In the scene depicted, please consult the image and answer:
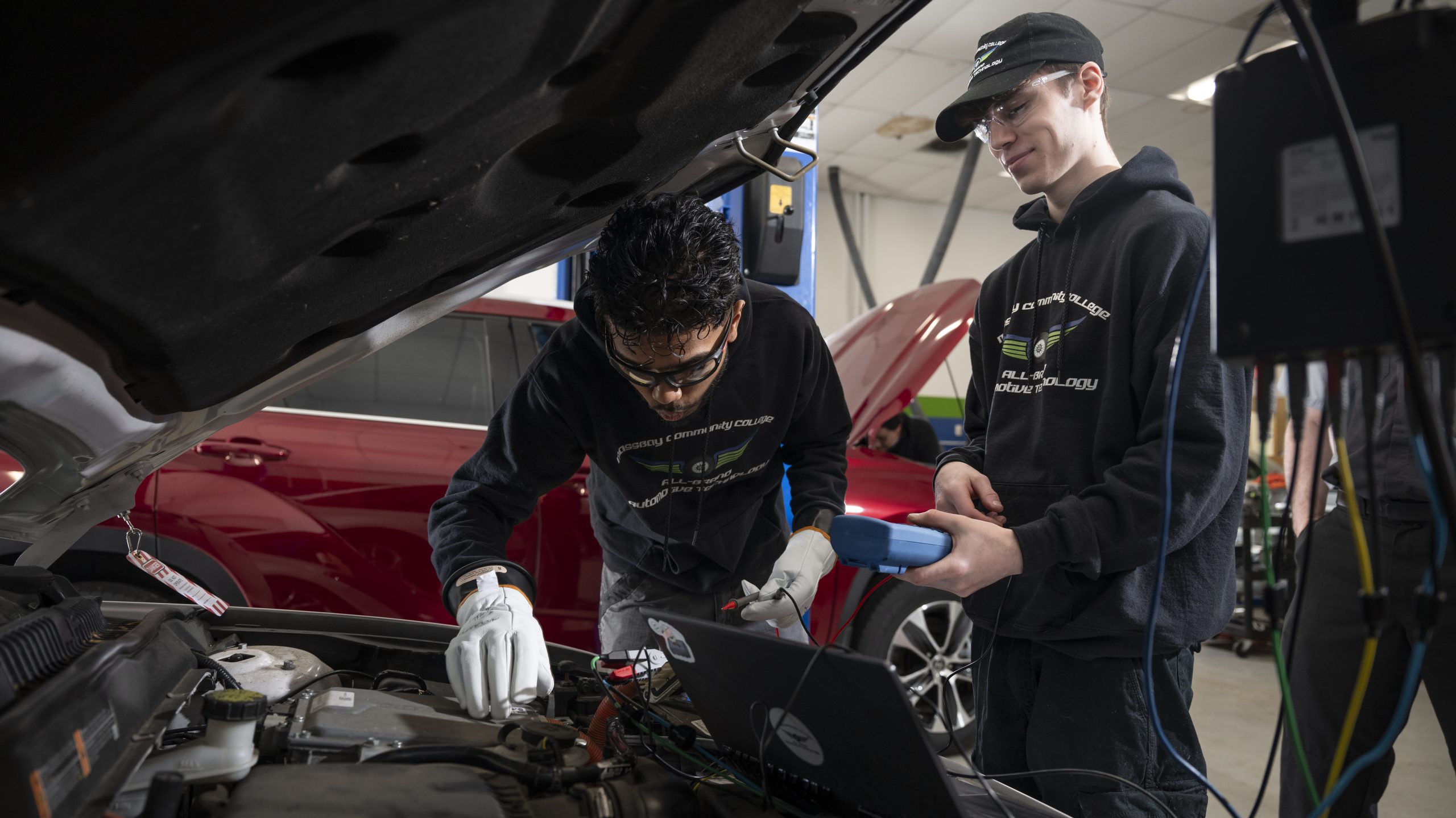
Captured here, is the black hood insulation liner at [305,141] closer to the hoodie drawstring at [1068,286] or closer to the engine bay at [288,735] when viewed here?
the engine bay at [288,735]

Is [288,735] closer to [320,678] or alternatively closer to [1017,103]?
[320,678]

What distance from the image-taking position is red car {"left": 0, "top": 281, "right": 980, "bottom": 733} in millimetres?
2381

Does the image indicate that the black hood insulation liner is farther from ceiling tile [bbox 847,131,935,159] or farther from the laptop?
ceiling tile [bbox 847,131,935,159]

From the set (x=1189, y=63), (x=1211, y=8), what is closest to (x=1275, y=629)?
(x=1211, y=8)

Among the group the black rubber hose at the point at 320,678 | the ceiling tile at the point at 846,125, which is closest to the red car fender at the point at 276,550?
the black rubber hose at the point at 320,678

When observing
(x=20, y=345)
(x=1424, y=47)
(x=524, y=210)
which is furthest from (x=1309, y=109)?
(x=20, y=345)

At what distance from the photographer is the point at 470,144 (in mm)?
828

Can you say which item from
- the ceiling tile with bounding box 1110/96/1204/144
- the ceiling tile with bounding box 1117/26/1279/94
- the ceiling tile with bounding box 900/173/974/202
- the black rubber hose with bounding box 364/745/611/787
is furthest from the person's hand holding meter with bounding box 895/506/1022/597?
the ceiling tile with bounding box 900/173/974/202

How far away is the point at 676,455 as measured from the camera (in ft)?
5.51

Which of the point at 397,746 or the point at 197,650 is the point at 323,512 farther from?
the point at 397,746

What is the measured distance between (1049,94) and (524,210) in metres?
0.80

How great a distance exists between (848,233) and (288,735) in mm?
8367

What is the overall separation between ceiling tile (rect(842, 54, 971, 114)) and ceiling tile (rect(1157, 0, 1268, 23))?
1.25m

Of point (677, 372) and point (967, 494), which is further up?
point (677, 372)
